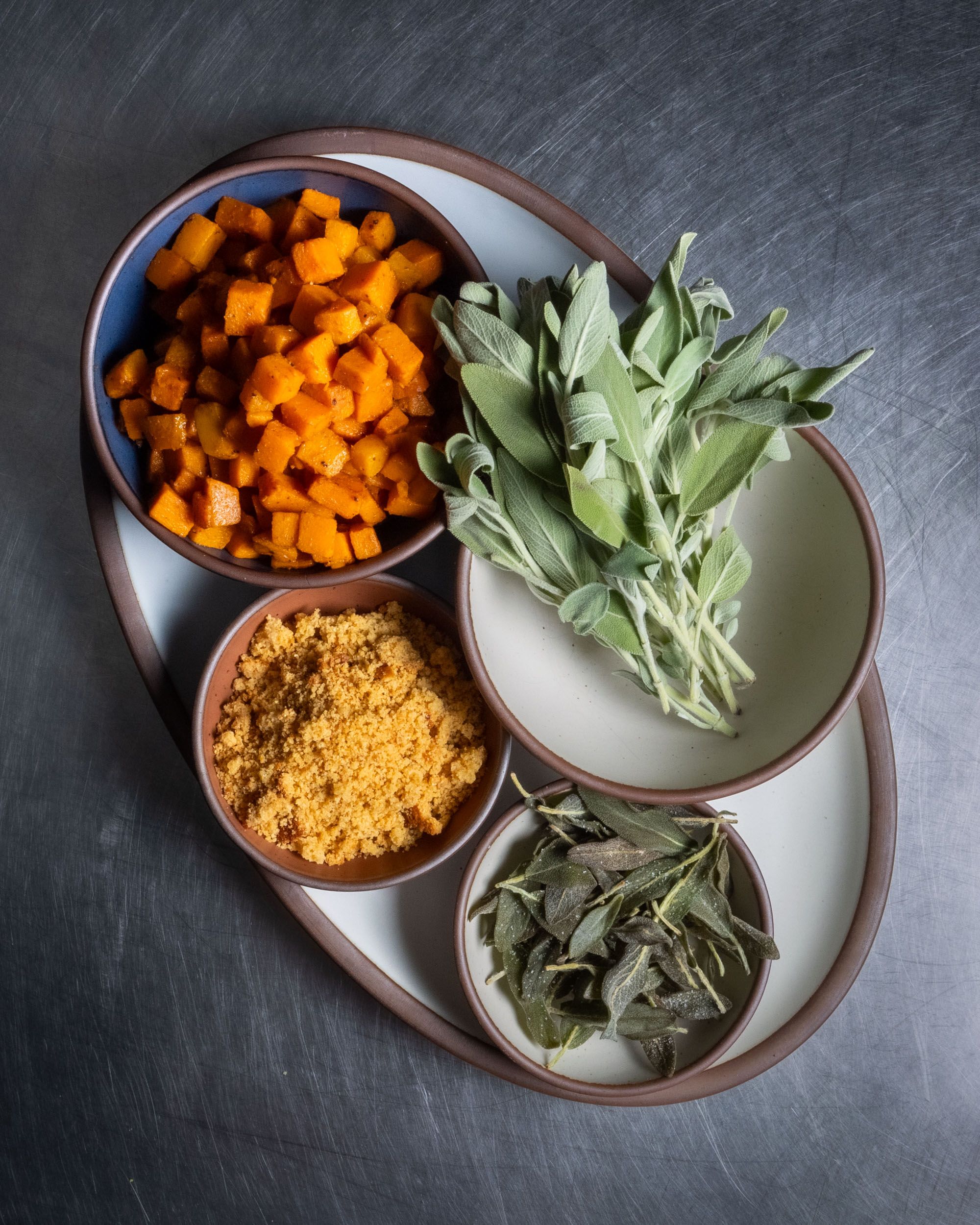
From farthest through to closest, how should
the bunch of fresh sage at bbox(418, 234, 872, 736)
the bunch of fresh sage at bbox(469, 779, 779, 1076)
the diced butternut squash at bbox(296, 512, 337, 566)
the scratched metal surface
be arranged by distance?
the scratched metal surface, the bunch of fresh sage at bbox(469, 779, 779, 1076), the diced butternut squash at bbox(296, 512, 337, 566), the bunch of fresh sage at bbox(418, 234, 872, 736)

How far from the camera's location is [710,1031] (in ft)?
3.46

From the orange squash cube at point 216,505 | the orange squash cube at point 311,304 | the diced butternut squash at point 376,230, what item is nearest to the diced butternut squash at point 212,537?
the orange squash cube at point 216,505

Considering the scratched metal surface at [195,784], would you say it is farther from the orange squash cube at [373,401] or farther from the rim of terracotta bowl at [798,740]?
the orange squash cube at [373,401]

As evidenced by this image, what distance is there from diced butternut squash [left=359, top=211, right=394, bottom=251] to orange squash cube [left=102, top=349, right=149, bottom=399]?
268mm

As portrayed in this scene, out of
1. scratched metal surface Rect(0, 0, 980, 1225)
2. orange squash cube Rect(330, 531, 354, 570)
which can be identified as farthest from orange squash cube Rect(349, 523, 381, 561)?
scratched metal surface Rect(0, 0, 980, 1225)

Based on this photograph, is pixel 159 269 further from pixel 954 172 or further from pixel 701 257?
pixel 954 172

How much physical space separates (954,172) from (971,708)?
0.72 meters

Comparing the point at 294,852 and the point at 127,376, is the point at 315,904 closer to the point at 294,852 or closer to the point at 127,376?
the point at 294,852

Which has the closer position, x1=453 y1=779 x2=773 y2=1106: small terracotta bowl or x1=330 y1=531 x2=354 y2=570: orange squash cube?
x1=330 y1=531 x2=354 y2=570: orange squash cube

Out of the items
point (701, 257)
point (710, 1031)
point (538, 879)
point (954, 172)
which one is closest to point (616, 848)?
point (538, 879)

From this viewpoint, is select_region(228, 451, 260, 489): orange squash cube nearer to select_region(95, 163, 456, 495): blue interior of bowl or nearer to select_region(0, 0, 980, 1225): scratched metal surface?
select_region(95, 163, 456, 495): blue interior of bowl

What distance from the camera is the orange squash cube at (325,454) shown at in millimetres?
889

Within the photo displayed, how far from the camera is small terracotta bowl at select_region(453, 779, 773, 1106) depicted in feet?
3.36

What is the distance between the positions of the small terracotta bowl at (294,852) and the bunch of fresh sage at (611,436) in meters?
0.17
